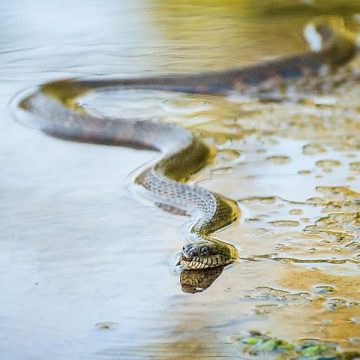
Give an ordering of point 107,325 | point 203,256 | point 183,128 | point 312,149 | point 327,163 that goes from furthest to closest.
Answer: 1. point 183,128
2. point 312,149
3. point 327,163
4. point 203,256
5. point 107,325

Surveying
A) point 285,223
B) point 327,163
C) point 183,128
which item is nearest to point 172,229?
point 285,223

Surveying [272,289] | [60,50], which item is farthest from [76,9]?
[272,289]

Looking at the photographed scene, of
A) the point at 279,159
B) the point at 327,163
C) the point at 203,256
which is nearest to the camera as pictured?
the point at 203,256

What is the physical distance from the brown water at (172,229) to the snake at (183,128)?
0.41ft

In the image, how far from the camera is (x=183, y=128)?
8266 millimetres

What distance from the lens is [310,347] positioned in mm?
4152

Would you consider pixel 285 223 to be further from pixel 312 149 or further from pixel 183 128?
pixel 183 128

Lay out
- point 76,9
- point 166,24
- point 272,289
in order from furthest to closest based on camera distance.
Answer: point 76,9 → point 166,24 → point 272,289

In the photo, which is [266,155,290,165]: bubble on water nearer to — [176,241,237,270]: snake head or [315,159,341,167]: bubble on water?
[315,159,341,167]: bubble on water

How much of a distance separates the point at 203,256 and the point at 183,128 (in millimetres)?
3125

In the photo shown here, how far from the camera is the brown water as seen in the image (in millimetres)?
4441

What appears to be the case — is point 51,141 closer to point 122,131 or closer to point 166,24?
point 122,131

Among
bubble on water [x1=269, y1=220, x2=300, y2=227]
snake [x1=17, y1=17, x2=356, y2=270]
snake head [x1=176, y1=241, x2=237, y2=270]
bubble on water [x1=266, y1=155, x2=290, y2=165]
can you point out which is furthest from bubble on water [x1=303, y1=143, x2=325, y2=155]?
snake head [x1=176, y1=241, x2=237, y2=270]

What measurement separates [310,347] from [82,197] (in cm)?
271
